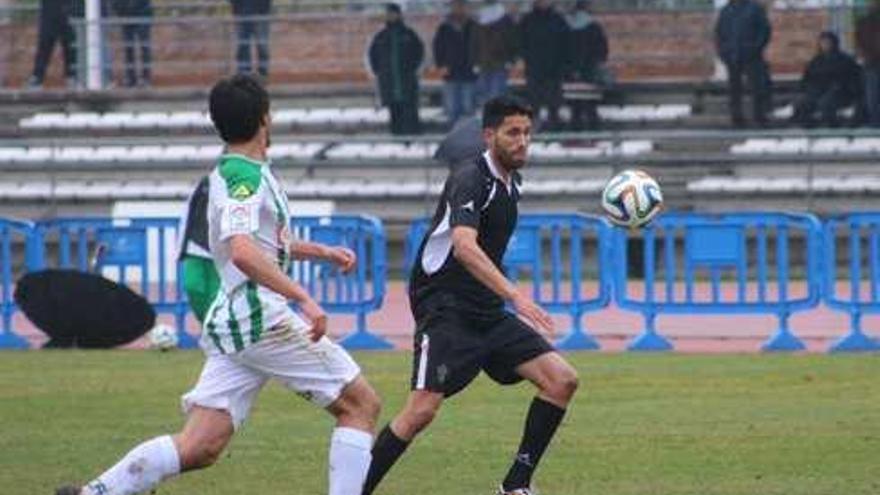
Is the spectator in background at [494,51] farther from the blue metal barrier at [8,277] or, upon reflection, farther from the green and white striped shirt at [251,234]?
the green and white striped shirt at [251,234]

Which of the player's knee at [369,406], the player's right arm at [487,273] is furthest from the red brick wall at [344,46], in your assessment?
the player's knee at [369,406]

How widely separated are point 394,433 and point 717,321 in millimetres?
12236

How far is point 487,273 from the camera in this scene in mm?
11539

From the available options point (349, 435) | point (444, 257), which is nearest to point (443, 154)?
point (444, 257)

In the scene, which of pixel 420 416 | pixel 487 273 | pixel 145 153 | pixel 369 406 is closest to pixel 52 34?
pixel 145 153

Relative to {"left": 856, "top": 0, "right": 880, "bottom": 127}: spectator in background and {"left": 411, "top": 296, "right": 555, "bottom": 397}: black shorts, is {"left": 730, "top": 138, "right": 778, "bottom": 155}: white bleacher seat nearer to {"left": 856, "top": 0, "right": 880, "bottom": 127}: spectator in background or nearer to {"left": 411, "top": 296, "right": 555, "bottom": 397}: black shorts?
{"left": 856, "top": 0, "right": 880, "bottom": 127}: spectator in background

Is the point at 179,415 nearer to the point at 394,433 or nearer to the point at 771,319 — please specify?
the point at 394,433

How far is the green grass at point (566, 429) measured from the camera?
12.9 m

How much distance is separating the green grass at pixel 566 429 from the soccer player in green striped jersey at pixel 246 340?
2.07 m

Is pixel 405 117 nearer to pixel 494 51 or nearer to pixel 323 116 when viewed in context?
pixel 494 51

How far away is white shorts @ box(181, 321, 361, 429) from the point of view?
34.1 feet

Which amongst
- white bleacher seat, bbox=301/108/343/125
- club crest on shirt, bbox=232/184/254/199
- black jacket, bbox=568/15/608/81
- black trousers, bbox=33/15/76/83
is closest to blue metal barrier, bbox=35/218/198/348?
black jacket, bbox=568/15/608/81

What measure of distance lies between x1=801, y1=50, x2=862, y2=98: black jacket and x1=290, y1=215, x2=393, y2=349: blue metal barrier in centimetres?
949

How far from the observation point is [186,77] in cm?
3547
